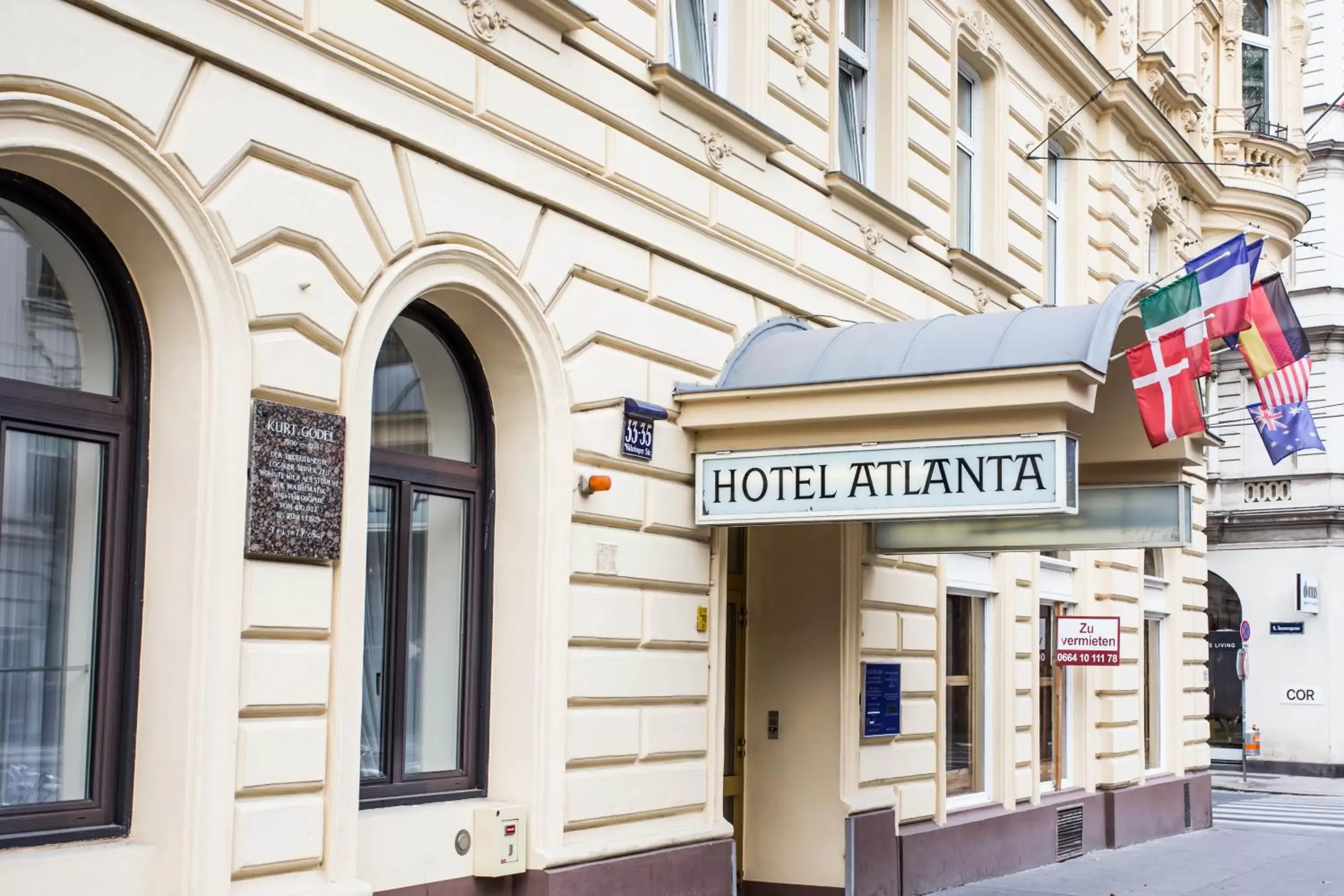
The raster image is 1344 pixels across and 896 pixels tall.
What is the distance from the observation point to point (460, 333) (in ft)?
29.0

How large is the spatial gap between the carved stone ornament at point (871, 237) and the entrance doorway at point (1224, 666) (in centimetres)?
2423

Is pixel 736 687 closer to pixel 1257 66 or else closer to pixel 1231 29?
pixel 1231 29

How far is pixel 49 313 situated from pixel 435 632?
2805 millimetres

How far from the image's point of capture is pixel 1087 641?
647 inches

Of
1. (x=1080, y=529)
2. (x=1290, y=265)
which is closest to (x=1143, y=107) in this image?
(x=1080, y=529)

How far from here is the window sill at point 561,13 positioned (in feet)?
28.5

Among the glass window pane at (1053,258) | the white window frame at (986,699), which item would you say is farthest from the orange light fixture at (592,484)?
the glass window pane at (1053,258)

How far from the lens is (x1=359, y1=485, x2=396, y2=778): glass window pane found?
809 cm

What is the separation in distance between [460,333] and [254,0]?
2.33 m

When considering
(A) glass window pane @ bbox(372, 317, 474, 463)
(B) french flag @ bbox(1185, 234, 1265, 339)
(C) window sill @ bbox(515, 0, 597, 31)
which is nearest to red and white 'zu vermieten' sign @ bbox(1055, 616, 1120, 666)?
(B) french flag @ bbox(1185, 234, 1265, 339)

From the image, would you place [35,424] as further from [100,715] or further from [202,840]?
[202,840]

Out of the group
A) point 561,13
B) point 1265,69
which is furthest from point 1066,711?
point 1265,69

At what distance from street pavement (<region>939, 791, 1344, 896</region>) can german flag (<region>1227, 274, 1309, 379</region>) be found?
463 centimetres

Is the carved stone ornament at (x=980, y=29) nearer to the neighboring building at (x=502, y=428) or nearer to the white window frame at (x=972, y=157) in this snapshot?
the neighboring building at (x=502, y=428)
